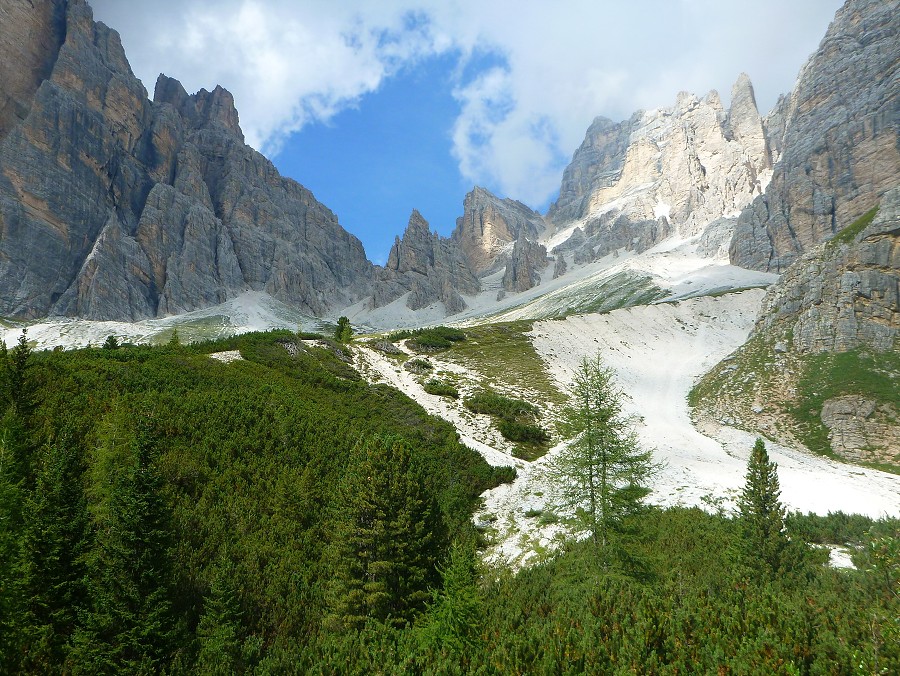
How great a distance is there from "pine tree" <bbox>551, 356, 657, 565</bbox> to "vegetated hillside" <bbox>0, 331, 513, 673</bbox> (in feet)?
14.3

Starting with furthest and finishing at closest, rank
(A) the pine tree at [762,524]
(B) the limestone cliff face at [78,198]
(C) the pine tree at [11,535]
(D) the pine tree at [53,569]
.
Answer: (B) the limestone cliff face at [78,198]
(A) the pine tree at [762,524]
(D) the pine tree at [53,569]
(C) the pine tree at [11,535]

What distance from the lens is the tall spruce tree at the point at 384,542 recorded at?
11703mm

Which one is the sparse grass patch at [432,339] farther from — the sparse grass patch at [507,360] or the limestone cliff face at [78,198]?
the limestone cliff face at [78,198]

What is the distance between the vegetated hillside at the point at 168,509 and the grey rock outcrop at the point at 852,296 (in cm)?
3781

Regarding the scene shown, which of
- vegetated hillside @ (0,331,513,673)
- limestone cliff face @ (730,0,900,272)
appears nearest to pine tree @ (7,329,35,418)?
vegetated hillside @ (0,331,513,673)

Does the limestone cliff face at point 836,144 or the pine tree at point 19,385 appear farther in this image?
the limestone cliff face at point 836,144

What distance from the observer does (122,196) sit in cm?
18888

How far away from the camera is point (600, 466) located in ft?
45.4

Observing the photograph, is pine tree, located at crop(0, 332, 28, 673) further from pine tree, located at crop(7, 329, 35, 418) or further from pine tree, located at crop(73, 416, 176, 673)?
pine tree, located at crop(73, 416, 176, 673)

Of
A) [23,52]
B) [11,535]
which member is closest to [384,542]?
[11,535]

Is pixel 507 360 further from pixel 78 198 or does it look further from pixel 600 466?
pixel 78 198

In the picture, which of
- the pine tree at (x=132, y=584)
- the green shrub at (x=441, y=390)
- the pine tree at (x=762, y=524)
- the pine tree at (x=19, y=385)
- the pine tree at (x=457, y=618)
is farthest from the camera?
the green shrub at (x=441, y=390)

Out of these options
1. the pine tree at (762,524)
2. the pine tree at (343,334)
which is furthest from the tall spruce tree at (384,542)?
the pine tree at (343,334)

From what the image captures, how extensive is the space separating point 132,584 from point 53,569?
2.11m
